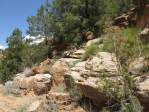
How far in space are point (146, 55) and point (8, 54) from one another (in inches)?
691

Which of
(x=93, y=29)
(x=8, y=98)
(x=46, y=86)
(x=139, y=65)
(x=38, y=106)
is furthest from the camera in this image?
(x=93, y=29)

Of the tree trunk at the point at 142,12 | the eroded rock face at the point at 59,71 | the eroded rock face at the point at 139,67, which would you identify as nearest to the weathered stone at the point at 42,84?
the eroded rock face at the point at 59,71

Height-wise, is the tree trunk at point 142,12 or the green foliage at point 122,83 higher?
the tree trunk at point 142,12

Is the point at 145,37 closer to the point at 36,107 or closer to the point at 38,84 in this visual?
the point at 36,107

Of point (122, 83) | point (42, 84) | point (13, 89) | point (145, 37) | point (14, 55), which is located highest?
point (14, 55)

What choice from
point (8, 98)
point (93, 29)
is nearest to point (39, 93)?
point (8, 98)

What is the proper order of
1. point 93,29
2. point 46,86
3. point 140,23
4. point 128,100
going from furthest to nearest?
point 93,29, point 140,23, point 46,86, point 128,100

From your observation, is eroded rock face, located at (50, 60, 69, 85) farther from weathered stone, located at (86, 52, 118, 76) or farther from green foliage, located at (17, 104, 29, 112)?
weathered stone, located at (86, 52, 118, 76)

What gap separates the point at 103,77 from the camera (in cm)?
859

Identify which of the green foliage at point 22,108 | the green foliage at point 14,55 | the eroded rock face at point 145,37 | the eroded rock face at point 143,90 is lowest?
the green foliage at point 22,108

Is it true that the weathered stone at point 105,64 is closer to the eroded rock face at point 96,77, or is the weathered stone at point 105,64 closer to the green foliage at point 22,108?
the eroded rock face at point 96,77

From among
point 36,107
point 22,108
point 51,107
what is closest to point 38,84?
point 22,108

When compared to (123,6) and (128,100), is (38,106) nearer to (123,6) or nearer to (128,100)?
(128,100)

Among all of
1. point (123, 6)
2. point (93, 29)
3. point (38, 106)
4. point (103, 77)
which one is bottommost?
point (38, 106)
